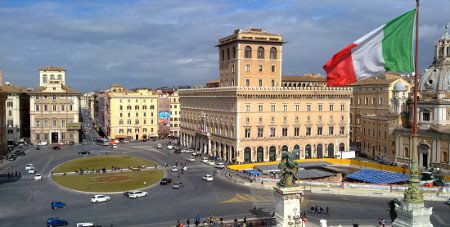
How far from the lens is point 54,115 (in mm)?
106562

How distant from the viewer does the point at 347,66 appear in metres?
21.3

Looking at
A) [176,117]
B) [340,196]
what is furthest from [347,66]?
[176,117]

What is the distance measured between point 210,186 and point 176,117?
72968 mm

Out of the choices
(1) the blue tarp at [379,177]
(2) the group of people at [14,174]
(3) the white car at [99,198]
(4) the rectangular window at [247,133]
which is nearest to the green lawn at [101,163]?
(2) the group of people at [14,174]

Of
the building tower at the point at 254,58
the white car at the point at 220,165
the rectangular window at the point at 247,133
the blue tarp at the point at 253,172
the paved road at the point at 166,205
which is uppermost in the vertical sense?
the building tower at the point at 254,58

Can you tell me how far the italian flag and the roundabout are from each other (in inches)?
1578

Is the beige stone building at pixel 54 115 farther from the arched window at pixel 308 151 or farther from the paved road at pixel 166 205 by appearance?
the arched window at pixel 308 151

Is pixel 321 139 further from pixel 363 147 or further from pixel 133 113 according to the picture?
pixel 133 113

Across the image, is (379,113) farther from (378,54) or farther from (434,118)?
(378,54)

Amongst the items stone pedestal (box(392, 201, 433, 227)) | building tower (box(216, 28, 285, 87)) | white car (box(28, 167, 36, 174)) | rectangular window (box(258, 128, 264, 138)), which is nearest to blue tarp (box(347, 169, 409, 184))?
rectangular window (box(258, 128, 264, 138))

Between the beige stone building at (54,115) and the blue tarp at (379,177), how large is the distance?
71.2 metres

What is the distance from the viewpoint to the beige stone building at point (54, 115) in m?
105

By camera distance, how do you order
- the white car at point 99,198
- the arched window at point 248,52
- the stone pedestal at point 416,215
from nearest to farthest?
the stone pedestal at point 416,215
the white car at point 99,198
the arched window at point 248,52

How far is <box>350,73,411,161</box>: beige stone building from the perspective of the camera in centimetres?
7812
